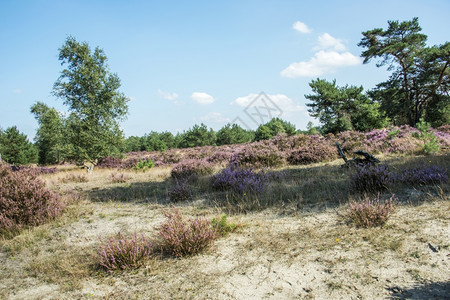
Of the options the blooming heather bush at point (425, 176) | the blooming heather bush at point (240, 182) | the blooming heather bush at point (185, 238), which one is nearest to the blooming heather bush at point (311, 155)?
the blooming heather bush at point (240, 182)

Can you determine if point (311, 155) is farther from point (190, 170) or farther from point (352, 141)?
point (190, 170)

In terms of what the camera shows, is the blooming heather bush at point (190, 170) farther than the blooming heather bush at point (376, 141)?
No

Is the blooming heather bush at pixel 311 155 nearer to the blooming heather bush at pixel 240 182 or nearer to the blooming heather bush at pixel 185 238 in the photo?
the blooming heather bush at pixel 240 182

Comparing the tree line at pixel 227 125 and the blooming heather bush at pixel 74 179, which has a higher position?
the tree line at pixel 227 125

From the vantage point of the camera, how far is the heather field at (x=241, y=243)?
2.55 metres

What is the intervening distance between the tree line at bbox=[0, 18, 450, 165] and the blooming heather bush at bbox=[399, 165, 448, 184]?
8.59 meters

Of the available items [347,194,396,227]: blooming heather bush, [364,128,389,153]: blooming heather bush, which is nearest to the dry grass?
[347,194,396,227]: blooming heather bush

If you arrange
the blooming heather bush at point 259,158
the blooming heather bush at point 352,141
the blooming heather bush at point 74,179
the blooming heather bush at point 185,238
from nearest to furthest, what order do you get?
the blooming heather bush at point 185,238 < the blooming heather bush at point 259,158 < the blooming heather bush at point 74,179 < the blooming heather bush at point 352,141

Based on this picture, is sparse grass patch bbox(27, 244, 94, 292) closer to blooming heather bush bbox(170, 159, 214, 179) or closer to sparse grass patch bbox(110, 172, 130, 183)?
blooming heather bush bbox(170, 159, 214, 179)

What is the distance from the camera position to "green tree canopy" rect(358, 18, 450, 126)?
79.8ft

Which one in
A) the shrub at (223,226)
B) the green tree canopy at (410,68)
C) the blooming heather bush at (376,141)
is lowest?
the shrub at (223,226)

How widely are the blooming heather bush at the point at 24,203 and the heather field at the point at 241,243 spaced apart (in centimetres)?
2

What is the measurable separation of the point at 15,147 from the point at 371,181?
38289 mm

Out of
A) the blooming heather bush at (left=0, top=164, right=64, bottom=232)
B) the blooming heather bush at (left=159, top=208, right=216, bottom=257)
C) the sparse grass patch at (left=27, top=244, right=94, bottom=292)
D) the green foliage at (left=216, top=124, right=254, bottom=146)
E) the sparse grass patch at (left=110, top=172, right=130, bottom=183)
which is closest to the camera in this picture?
the sparse grass patch at (left=27, top=244, right=94, bottom=292)
